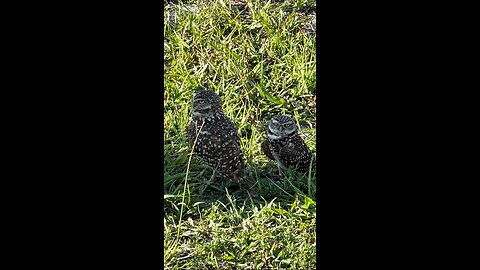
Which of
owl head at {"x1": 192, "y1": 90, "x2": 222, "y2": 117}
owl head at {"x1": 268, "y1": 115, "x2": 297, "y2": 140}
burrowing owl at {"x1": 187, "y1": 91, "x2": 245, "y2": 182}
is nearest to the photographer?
burrowing owl at {"x1": 187, "y1": 91, "x2": 245, "y2": 182}

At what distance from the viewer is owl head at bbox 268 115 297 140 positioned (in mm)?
3877

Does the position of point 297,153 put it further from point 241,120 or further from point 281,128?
point 241,120

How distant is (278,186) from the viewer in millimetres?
3633

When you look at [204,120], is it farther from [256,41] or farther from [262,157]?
[256,41]

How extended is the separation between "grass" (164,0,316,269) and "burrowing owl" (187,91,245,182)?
0.10m

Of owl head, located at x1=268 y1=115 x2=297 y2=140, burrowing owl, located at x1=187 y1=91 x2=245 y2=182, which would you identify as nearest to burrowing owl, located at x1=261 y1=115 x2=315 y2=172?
owl head, located at x1=268 y1=115 x2=297 y2=140

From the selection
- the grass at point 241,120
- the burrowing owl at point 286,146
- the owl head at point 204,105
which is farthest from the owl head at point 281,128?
the owl head at point 204,105

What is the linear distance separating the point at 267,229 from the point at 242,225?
114 millimetres

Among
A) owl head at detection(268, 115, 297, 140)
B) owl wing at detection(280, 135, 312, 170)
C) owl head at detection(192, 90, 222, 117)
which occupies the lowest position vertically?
owl wing at detection(280, 135, 312, 170)

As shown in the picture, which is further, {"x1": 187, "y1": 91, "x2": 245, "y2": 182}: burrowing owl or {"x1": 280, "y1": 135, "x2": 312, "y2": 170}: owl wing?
{"x1": 280, "y1": 135, "x2": 312, "y2": 170}: owl wing

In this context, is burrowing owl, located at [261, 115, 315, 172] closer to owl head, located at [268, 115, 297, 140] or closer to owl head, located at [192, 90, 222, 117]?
owl head, located at [268, 115, 297, 140]

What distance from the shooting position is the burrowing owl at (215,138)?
366 centimetres

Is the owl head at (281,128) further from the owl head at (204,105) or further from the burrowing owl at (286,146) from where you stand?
the owl head at (204,105)

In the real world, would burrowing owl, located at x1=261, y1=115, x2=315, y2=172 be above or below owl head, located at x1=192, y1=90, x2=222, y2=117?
below
